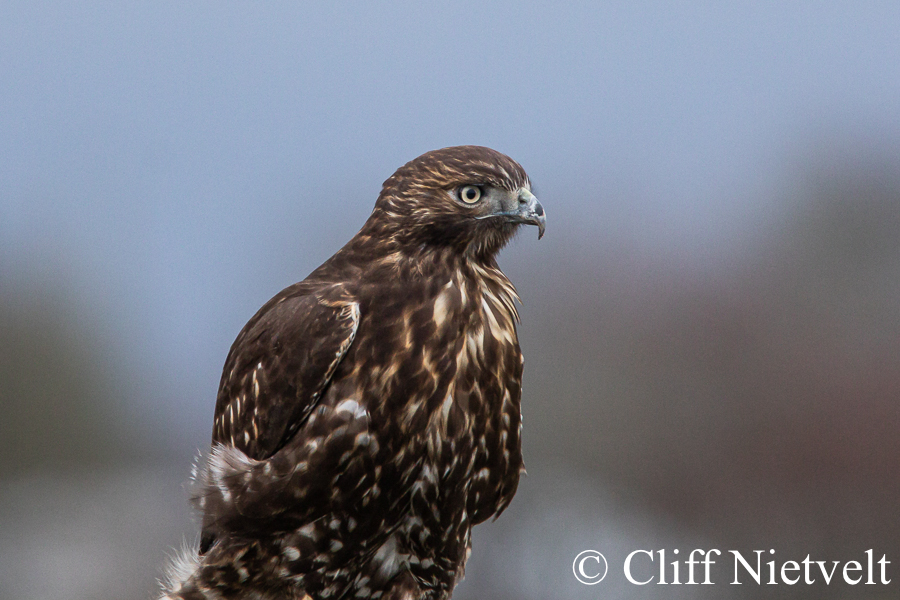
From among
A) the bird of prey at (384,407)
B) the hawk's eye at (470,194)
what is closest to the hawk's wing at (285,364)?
the bird of prey at (384,407)

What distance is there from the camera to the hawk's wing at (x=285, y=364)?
11.7 ft

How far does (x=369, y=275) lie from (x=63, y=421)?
17.5 metres

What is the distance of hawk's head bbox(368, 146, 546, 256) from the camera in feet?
11.9

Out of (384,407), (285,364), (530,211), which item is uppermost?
(530,211)

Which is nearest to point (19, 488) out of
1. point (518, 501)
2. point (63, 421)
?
point (63, 421)

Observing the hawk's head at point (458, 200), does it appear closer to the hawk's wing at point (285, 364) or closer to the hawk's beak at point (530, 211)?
the hawk's beak at point (530, 211)

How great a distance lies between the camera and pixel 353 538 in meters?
3.70

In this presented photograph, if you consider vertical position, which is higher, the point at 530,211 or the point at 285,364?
the point at 530,211

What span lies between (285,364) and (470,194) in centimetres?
96

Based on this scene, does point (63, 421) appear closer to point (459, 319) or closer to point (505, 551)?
point (505, 551)

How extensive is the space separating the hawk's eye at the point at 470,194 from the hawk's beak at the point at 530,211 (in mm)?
164

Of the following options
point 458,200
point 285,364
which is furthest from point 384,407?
point 458,200

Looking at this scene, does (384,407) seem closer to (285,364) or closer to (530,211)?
(285,364)

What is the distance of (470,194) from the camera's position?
12.0 ft
